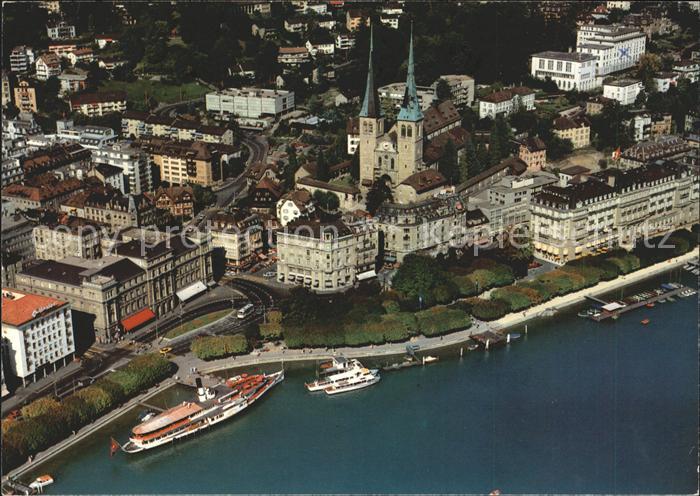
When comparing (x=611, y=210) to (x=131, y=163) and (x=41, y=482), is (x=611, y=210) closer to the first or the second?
(x=131, y=163)

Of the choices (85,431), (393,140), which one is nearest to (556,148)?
(393,140)

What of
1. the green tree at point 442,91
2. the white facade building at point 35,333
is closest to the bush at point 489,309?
the white facade building at point 35,333

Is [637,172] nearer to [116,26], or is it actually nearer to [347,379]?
[347,379]

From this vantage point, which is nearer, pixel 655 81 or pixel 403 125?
pixel 403 125

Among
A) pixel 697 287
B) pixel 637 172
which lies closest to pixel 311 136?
pixel 637 172

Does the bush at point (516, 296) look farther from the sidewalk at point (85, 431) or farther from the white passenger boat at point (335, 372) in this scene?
the sidewalk at point (85, 431)

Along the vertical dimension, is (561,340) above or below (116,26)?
below
